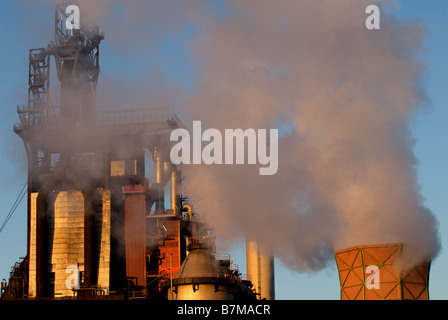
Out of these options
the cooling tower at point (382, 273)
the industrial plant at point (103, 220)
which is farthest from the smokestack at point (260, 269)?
the cooling tower at point (382, 273)

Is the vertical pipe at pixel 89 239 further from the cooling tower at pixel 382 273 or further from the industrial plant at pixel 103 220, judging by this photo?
the cooling tower at pixel 382 273

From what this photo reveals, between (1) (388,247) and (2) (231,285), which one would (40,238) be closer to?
(2) (231,285)

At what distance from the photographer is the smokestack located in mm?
73938

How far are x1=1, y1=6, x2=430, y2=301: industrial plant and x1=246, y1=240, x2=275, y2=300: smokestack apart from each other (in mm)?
136

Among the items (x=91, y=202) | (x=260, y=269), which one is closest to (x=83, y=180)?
(x=91, y=202)

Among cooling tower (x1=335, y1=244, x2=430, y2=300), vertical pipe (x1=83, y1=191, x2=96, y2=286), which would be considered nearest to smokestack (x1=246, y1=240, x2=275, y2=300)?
cooling tower (x1=335, y1=244, x2=430, y2=300)

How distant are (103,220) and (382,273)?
81.0 ft

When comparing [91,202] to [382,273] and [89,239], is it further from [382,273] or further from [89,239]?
[382,273]

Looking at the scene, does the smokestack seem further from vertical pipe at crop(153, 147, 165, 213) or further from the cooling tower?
the cooling tower

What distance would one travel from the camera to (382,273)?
55906 mm

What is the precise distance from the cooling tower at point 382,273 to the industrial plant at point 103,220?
0.08 meters

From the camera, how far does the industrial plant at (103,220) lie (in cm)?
5616
